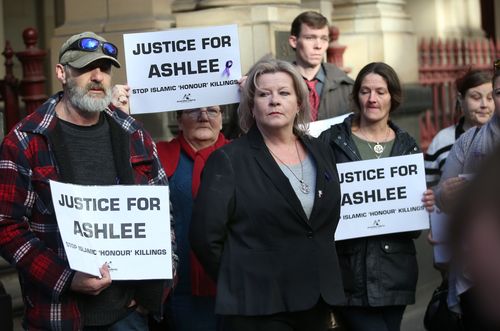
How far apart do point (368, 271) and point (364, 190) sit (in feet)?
1.33

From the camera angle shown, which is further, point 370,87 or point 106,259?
point 370,87

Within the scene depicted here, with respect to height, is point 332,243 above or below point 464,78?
below

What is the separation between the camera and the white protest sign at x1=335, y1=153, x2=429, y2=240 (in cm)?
503

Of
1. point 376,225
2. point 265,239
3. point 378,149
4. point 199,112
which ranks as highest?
point 199,112

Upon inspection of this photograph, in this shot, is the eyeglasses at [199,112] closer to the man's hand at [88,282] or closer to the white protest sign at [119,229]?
the white protest sign at [119,229]

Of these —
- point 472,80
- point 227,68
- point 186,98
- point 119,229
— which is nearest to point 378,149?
point 227,68

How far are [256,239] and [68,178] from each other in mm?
761

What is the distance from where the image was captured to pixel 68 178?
402 centimetres

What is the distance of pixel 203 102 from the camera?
5098mm

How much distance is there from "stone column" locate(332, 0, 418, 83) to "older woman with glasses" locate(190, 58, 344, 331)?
6293 mm

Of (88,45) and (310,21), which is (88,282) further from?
(310,21)

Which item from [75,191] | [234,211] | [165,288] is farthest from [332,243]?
[75,191]

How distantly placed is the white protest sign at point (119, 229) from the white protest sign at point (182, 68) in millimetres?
1066

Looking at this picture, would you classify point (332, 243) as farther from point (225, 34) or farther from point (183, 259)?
point (225, 34)
